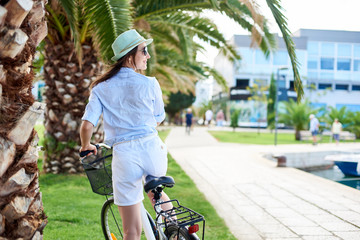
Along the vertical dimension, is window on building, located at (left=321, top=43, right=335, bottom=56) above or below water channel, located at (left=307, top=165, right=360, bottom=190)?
above

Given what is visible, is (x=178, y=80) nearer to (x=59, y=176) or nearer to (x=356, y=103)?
(x=59, y=176)

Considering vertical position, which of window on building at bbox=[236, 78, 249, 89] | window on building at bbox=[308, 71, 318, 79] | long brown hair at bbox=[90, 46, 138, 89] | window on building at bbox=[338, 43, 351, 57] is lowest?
long brown hair at bbox=[90, 46, 138, 89]

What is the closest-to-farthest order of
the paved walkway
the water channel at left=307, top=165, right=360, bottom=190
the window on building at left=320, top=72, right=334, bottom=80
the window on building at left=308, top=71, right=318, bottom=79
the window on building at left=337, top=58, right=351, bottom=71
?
the paved walkway < the water channel at left=307, top=165, right=360, bottom=190 < the window on building at left=337, top=58, right=351, bottom=71 < the window on building at left=320, top=72, right=334, bottom=80 < the window on building at left=308, top=71, right=318, bottom=79

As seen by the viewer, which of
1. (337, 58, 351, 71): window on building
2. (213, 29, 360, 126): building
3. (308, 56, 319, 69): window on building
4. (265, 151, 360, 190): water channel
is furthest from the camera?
(308, 56, 319, 69): window on building

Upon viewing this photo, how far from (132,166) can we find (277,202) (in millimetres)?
4295

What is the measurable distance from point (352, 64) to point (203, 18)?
48.1 meters

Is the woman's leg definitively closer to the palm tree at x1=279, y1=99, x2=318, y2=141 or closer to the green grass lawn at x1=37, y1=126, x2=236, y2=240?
the green grass lawn at x1=37, y1=126, x2=236, y2=240

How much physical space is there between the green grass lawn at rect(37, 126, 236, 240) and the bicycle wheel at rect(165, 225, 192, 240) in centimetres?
182

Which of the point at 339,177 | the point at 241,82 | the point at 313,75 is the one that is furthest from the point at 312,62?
the point at 339,177

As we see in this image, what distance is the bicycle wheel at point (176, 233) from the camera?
234 cm

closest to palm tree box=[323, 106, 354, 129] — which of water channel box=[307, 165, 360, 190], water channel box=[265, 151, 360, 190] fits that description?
water channel box=[265, 151, 360, 190]

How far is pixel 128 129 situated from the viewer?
2561mm

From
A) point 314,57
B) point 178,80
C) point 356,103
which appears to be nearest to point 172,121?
point 314,57

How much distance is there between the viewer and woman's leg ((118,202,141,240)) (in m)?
2.56
